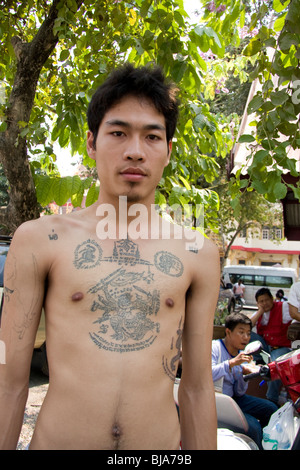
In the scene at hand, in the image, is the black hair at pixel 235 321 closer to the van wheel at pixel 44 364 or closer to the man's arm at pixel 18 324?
the man's arm at pixel 18 324

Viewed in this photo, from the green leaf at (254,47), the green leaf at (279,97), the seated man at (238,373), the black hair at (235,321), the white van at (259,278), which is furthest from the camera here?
the white van at (259,278)

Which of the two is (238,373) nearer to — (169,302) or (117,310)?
(169,302)

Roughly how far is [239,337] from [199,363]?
2.19 m

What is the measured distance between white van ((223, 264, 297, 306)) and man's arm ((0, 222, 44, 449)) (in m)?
16.3

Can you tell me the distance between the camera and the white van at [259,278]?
17.4 m

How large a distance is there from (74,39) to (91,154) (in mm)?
1552

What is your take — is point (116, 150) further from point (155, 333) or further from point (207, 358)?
point (207, 358)

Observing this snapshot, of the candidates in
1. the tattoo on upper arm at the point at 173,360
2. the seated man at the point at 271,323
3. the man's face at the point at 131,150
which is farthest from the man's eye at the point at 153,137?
the seated man at the point at 271,323

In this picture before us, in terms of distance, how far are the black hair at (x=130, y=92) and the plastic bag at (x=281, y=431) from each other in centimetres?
195

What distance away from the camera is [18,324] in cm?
142

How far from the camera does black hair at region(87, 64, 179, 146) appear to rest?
64.6 inches

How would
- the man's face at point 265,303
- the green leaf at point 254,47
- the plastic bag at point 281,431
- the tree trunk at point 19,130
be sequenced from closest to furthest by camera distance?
the green leaf at point 254,47 < the plastic bag at point 281,431 < the tree trunk at point 19,130 < the man's face at point 265,303

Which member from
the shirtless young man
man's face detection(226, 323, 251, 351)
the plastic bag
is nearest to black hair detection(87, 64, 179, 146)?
the shirtless young man

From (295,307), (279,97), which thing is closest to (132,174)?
(279,97)
